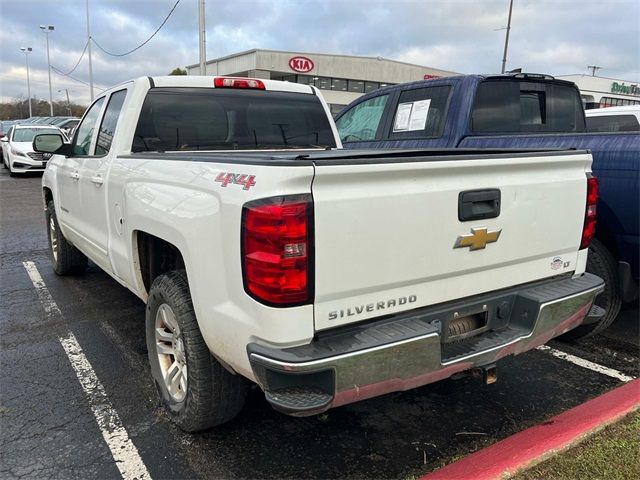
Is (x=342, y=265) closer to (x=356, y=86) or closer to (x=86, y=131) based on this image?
(x=86, y=131)

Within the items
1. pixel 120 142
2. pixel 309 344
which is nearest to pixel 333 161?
pixel 309 344

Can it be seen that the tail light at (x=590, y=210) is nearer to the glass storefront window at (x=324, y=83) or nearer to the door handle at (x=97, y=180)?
the door handle at (x=97, y=180)

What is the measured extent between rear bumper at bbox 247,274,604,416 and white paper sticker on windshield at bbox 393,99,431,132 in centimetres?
279

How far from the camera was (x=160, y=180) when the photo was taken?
2834mm

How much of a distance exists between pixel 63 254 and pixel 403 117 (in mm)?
3930

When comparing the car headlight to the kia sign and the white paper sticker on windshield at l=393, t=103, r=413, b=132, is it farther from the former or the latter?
the kia sign

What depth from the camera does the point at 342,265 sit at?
6.98 feet

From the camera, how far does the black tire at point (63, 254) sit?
5.69 m

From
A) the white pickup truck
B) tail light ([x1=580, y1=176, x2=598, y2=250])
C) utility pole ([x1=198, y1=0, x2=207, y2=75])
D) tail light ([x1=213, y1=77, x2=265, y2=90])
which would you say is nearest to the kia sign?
utility pole ([x1=198, y1=0, x2=207, y2=75])

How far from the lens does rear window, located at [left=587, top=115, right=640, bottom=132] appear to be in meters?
7.17

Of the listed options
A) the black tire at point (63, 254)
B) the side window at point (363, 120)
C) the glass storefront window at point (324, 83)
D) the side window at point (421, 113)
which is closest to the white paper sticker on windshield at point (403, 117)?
the side window at point (421, 113)

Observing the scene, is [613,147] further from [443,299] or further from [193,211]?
[193,211]

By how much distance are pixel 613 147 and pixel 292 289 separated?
2.66 meters

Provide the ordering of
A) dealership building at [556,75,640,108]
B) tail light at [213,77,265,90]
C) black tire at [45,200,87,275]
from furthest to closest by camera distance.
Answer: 1. dealership building at [556,75,640,108]
2. black tire at [45,200,87,275]
3. tail light at [213,77,265,90]
